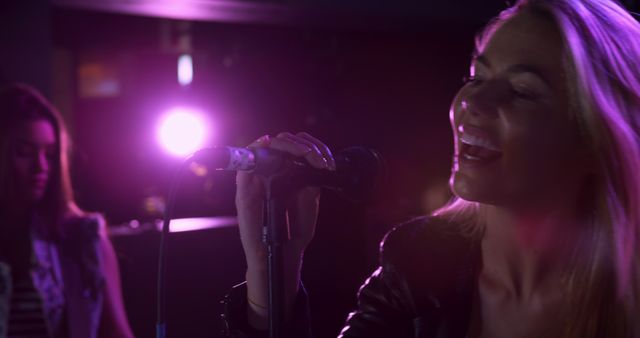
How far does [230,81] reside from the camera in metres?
6.84

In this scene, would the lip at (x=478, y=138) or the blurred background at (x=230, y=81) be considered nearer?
the lip at (x=478, y=138)

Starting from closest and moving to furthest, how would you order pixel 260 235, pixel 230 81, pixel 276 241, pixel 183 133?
pixel 276 241
pixel 260 235
pixel 230 81
pixel 183 133

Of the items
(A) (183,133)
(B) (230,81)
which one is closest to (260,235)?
(B) (230,81)

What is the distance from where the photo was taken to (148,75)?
25.9 ft

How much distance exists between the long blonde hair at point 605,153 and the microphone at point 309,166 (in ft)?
1.76

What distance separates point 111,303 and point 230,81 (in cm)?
433

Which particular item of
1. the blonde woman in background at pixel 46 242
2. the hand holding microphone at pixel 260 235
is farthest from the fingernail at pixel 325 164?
the blonde woman in background at pixel 46 242

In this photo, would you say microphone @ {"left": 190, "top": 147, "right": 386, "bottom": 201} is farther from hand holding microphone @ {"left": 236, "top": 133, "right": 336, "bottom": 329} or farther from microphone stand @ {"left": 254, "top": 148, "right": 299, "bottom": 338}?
hand holding microphone @ {"left": 236, "top": 133, "right": 336, "bottom": 329}

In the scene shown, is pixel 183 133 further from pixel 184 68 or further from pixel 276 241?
pixel 276 241

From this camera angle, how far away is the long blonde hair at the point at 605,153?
1.41 meters

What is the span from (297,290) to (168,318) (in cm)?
152

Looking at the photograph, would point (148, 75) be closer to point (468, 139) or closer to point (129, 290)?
point (129, 290)

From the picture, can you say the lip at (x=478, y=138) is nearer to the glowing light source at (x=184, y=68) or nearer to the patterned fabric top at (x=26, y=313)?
the patterned fabric top at (x=26, y=313)

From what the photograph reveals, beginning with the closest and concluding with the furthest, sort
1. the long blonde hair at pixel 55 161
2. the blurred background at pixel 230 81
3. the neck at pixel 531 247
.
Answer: the neck at pixel 531 247, the long blonde hair at pixel 55 161, the blurred background at pixel 230 81
